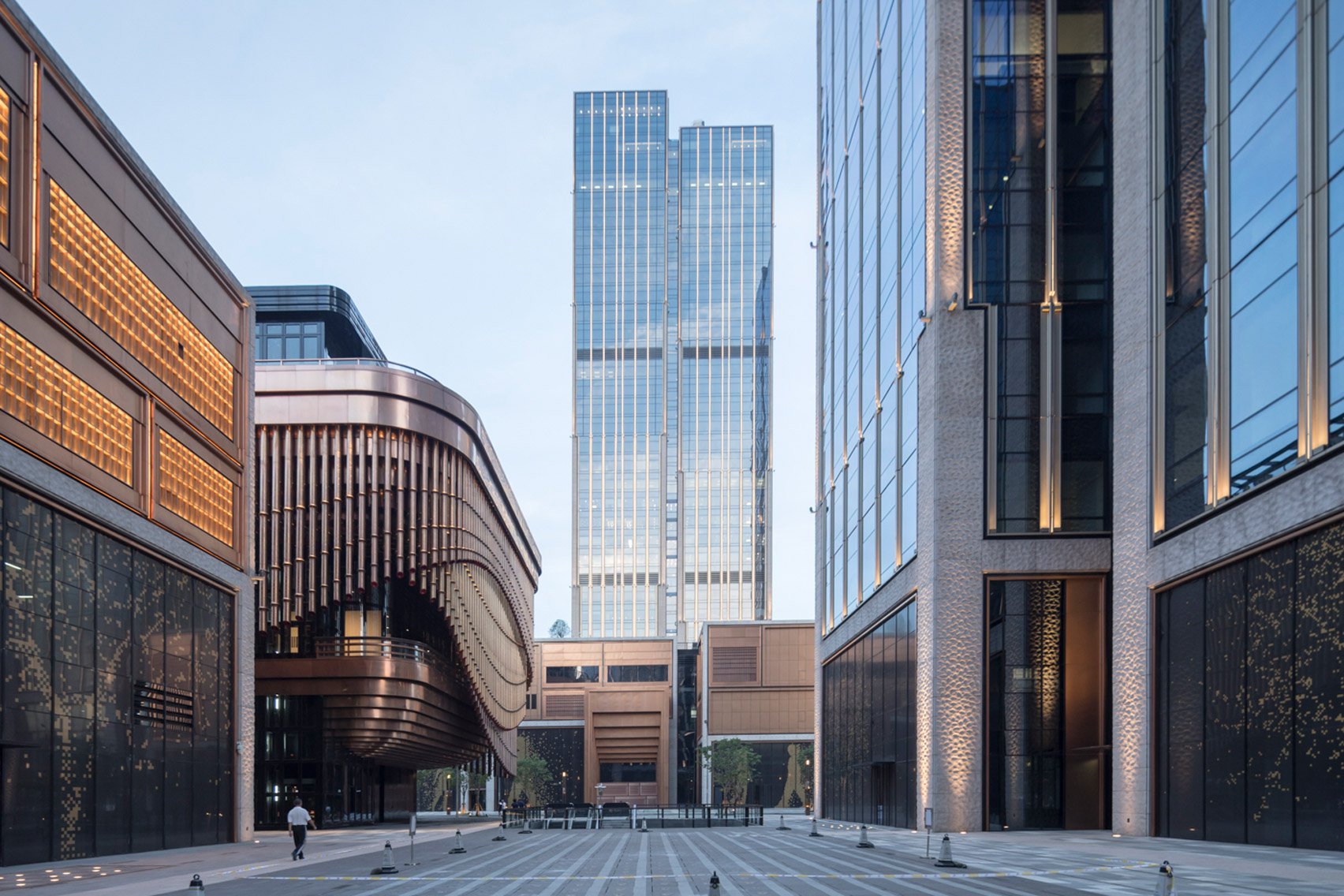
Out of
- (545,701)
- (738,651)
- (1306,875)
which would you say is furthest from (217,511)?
(545,701)

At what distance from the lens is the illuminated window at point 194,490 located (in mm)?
38031

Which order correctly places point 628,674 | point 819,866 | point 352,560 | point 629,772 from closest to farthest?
1. point 819,866
2. point 352,560
3. point 628,674
4. point 629,772

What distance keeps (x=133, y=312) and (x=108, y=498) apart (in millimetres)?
5591

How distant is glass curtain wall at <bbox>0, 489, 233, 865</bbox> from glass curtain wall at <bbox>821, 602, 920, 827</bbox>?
81.1ft

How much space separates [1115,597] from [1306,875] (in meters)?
18.2

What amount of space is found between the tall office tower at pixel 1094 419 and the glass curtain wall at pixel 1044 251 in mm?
88

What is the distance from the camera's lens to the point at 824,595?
7381 centimetres

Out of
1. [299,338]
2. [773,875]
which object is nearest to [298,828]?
[773,875]

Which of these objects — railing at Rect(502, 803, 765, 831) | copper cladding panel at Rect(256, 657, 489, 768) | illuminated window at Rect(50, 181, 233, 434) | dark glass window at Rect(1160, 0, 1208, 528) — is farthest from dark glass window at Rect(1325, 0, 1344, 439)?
copper cladding panel at Rect(256, 657, 489, 768)

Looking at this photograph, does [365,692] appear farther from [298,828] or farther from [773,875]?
[773,875]

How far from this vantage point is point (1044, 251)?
44.6 metres

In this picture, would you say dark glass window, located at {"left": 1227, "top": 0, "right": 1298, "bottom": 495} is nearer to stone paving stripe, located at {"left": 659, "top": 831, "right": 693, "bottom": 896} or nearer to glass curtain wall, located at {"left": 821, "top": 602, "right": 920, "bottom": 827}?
stone paving stripe, located at {"left": 659, "top": 831, "right": 693, "bottom": 896}

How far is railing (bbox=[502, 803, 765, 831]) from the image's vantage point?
6222cm

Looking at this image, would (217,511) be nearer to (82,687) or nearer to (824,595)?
(82,687)
